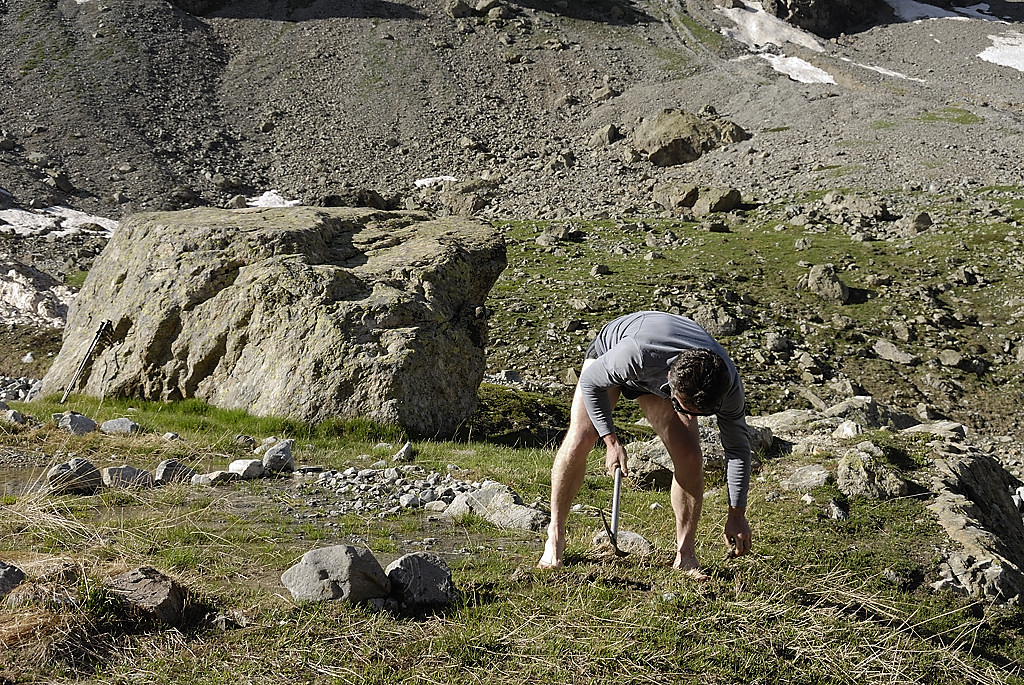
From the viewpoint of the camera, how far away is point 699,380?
16.7 ft

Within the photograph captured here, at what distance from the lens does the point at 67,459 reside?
8539 millimetres

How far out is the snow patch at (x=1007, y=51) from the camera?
289 ft

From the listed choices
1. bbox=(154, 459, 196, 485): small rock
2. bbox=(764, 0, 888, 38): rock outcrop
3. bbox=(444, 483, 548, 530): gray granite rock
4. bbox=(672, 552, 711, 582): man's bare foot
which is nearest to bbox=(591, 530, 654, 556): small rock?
bbox=(672, 552, 711, 582): man's bare foot

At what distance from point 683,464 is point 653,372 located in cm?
100

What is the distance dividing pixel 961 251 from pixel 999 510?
95.5ft

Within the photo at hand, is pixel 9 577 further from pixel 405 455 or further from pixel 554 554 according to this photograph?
pixel 405 455

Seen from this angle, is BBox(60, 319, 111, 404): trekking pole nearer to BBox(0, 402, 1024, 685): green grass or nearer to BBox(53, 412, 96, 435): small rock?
BBox(53, 412, 96, 435): small rock

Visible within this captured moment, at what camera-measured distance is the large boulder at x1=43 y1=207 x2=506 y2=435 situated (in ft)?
41.2

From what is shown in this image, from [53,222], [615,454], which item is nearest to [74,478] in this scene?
[615,454]

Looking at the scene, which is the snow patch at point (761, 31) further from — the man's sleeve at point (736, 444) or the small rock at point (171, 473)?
the man's sleeve at point (736, 444)

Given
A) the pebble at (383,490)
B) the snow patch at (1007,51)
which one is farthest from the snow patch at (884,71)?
the pebble at (383,490)

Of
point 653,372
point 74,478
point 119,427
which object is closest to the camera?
point 653,372

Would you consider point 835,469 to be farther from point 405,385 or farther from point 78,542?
point 78,542

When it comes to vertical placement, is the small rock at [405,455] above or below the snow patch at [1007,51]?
below
